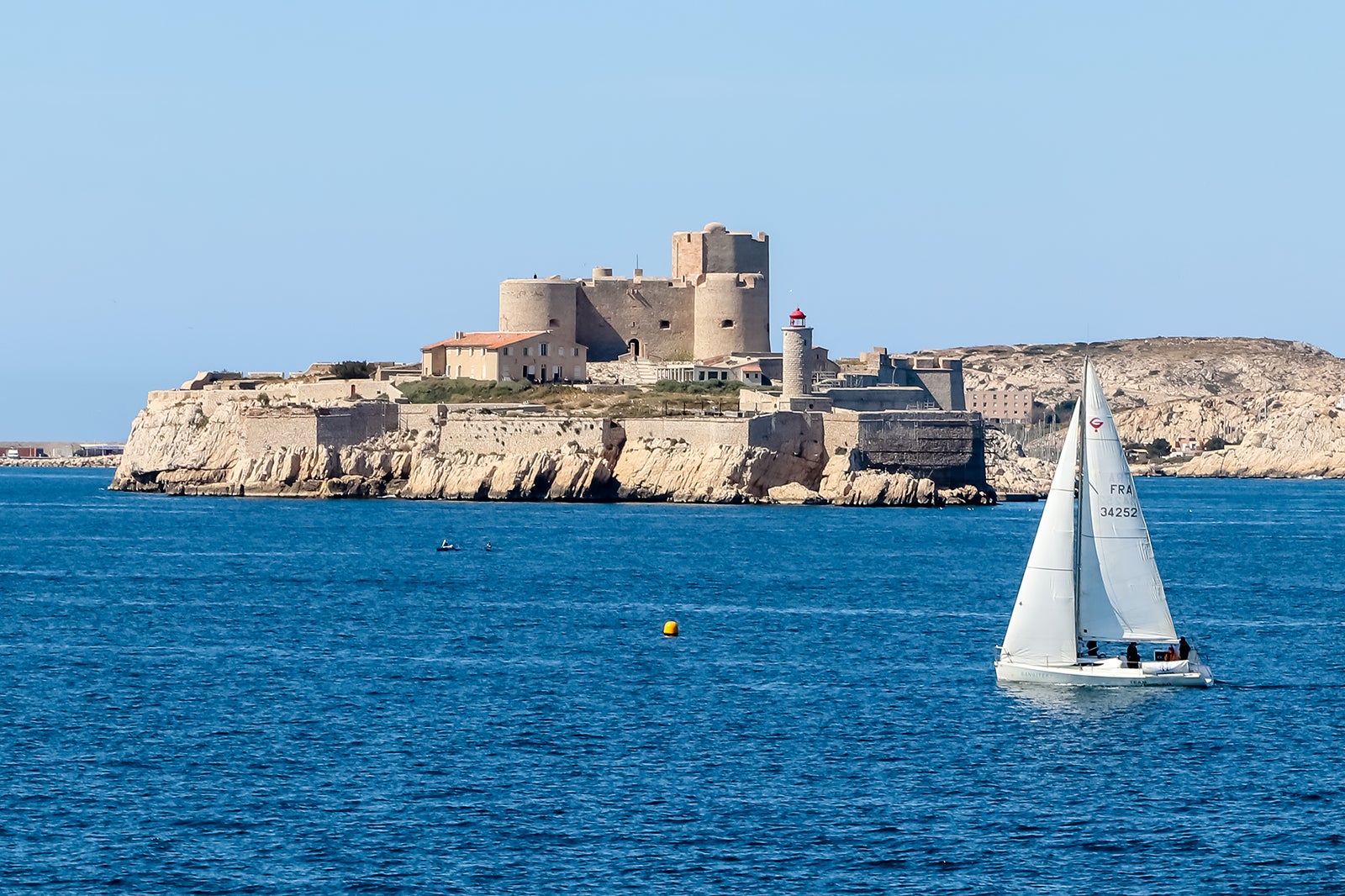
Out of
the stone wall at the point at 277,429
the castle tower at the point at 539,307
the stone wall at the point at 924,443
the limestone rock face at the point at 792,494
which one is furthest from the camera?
the castle tower at the point at 539,307

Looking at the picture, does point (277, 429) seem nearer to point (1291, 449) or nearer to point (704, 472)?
point (704, 472)

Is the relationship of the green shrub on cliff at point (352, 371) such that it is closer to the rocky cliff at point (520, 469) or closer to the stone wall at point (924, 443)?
the rocky cliff at point (520, 469)

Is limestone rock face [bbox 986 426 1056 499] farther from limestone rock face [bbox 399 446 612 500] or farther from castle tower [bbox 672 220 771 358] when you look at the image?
limestone rock face [bbox 399 446 612 500]

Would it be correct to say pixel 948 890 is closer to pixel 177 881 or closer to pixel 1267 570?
pixel 177 881

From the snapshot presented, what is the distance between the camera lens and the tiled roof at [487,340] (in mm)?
86062

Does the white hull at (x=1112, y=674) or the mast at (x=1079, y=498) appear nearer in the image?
the mast at (x=1079, y=498)

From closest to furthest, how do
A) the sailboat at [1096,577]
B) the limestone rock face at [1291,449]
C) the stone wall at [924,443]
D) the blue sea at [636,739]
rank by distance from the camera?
1. the blue sea at [636,739]
2. the sailboat at [1096,577]
3. the stone wall at [924,443]
4. the limestone rock face at [1291,449]

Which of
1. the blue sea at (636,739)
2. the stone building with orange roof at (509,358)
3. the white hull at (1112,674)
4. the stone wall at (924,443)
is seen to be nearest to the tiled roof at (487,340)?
the stone building with orange roof at (509,358)

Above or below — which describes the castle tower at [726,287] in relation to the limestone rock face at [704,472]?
above

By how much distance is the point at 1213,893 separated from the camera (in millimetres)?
17984

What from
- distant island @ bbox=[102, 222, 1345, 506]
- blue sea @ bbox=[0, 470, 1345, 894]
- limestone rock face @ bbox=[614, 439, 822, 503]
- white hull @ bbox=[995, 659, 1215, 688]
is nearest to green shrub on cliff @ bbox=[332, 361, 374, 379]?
distant island @ bbox=[102, 222, 1345, 506]

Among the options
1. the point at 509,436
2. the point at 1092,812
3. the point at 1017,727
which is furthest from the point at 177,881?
the point at 509,436

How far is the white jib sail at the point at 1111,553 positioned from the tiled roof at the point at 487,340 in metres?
59.3

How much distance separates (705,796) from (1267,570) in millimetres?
31710
